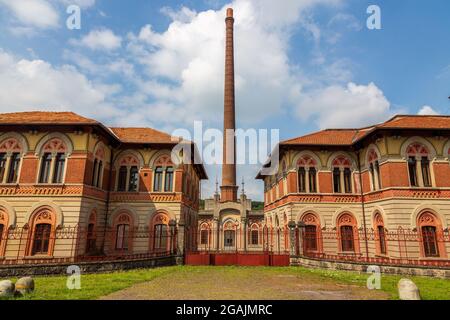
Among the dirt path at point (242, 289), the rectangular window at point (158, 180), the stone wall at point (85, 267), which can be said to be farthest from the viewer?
the rectangular window at point (158, 180)

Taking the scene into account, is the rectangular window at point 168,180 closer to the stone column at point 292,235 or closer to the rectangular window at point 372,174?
the stone column at point 292,235

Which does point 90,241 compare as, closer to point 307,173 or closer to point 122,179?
point 122,179

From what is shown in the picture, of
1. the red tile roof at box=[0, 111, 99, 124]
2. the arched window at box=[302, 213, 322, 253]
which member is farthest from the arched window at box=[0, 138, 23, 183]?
the arched window at box=[302, 213, 322, 253]

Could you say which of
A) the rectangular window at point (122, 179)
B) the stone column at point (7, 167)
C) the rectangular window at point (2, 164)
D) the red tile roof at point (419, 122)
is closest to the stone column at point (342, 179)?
the red tile roof at point (419, 122)

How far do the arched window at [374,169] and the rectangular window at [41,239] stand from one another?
1974 cm

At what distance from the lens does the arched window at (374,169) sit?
58.4 feet

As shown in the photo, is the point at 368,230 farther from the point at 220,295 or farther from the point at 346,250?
the point at 220,295

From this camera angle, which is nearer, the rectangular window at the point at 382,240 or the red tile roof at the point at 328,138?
the rectangular window at the point at 382,240

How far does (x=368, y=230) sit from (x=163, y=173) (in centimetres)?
1436

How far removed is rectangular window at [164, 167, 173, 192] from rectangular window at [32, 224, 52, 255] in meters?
7.19

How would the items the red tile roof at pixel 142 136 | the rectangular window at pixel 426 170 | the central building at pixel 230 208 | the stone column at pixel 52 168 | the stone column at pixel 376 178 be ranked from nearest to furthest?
the stone column at pixel 52 168 < the rectangular window at pixel 426 170 < the stone column at pixel 376 178 < the red tile roof at pixel 142 136 < the central building at pixel 230 208

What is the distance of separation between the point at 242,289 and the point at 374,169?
13.1 meters

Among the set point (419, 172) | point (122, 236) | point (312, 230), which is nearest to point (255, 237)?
point (312, 230)

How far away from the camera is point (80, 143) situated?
1645cm
